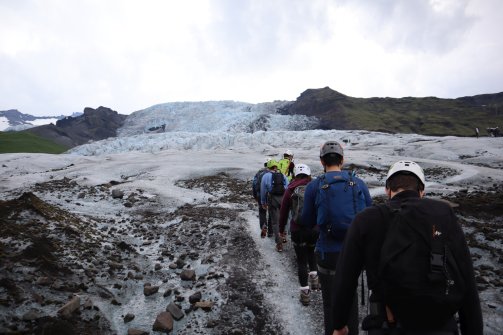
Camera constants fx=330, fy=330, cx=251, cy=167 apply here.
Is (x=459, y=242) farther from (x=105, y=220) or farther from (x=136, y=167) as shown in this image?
(x=136, y=167)

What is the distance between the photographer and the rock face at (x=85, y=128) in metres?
113

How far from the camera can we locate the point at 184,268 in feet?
32.1

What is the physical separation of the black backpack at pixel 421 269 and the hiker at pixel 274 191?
7.96m

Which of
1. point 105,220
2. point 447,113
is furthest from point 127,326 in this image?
point 447,113

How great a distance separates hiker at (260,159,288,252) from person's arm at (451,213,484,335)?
7.73 m

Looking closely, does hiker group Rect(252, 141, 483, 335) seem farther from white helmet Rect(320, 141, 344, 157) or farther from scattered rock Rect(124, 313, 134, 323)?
scattered rock Rect(124, 313, 134, 323)

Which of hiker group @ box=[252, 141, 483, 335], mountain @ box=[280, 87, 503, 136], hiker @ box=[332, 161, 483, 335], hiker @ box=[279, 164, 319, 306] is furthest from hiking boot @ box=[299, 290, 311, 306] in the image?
mountain @ box=[280, 87, 503, 136]

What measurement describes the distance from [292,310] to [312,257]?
129 cm

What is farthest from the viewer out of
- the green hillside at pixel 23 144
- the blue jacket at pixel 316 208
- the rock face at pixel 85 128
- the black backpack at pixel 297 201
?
the rock face at pixel 85 128

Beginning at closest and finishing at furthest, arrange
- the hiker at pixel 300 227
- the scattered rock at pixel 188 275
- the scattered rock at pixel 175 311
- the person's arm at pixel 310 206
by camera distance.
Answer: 1. the person's arm at pixel 310 206
2. the hiker at pixel 300 227
3. the scattered rock at pixel 175 311
4. the scattered rock at pixel 188 275

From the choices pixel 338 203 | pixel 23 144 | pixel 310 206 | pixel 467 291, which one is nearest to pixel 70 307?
pixel 310 206

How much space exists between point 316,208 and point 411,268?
2.56 m

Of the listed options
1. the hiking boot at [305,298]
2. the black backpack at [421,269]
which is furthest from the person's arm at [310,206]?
the hiking boot at [305,298]

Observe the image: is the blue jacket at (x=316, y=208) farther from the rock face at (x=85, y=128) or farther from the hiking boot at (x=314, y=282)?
the rock face at (x=85, y=128)
